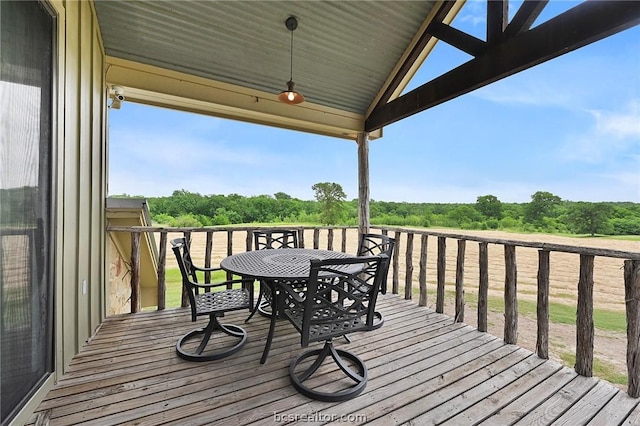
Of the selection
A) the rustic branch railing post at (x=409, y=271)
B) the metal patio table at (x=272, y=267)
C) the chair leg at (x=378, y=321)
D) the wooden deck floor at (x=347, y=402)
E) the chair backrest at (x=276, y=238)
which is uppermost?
the chair backrest at (x=276, y=238)

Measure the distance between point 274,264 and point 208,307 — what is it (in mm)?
654

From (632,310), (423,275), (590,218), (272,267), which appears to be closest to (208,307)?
(272,267)

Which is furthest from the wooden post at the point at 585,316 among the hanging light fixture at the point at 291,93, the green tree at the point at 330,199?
the green tree at the point at 330,199

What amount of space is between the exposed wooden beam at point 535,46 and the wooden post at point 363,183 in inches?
50.5

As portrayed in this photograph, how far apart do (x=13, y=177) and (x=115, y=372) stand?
5.10 ft

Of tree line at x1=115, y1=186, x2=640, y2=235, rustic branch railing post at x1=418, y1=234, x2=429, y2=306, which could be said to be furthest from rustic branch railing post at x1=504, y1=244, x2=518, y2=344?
tree line at x1=115, y1=186, x2=640, y2=235

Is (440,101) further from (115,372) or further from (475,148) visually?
(475,148)

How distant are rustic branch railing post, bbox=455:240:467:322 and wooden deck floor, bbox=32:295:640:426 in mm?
449

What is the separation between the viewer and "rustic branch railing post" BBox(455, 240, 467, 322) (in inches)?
123

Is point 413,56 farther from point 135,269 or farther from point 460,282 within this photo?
point 135,269

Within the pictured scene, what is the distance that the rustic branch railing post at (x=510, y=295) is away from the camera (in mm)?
2625

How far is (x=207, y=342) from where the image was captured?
2367 mm

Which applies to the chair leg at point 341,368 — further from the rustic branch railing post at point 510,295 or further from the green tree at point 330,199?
the green tree at point 330,199

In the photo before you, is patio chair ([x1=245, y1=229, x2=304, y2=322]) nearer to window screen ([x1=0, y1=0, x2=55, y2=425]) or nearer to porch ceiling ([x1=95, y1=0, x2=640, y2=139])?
porch ceiling ([x1=95, y1=0, x2=640, y2=139])
